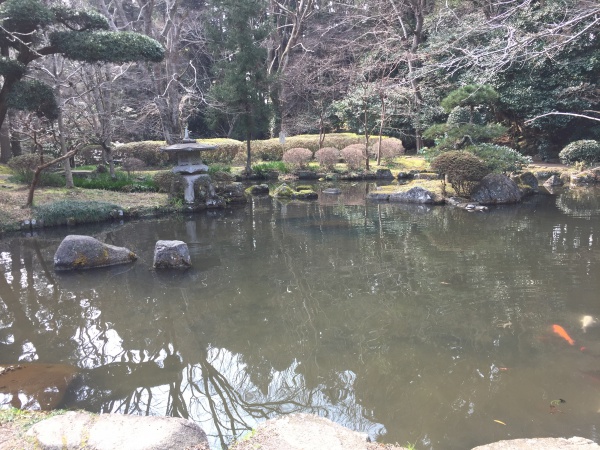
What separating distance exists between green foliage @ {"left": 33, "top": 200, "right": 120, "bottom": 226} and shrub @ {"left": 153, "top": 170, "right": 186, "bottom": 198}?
1951mm

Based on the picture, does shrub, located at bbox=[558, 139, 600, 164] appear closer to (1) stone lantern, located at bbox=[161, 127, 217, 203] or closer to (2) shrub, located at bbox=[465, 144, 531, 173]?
(2) shrub, located at bbox=[465, 144, 531, 173]

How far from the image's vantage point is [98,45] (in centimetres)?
1076

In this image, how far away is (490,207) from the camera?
12.6 meters


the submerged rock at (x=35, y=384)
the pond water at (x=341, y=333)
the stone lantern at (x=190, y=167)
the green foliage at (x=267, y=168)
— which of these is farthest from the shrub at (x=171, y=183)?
the submerged rock at (x=35, y=384)

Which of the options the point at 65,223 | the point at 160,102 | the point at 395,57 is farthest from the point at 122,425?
the point at 395,57

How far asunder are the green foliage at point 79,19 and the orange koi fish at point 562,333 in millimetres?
12104

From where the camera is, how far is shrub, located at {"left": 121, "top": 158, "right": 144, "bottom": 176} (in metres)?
17.1

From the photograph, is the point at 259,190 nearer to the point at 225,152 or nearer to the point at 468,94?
the point at 225,152

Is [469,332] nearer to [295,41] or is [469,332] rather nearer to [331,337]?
[331,337]

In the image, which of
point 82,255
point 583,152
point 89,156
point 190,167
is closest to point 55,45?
point 190,167

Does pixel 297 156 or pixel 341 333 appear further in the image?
pixel 297 156

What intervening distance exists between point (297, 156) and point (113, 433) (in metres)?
18.2

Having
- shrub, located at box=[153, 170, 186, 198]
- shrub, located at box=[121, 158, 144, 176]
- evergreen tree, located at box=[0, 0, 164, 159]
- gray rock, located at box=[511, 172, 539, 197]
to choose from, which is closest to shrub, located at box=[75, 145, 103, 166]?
shrub, located at box=[121, 158, 144, 176]

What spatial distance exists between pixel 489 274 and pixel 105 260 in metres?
6.37
